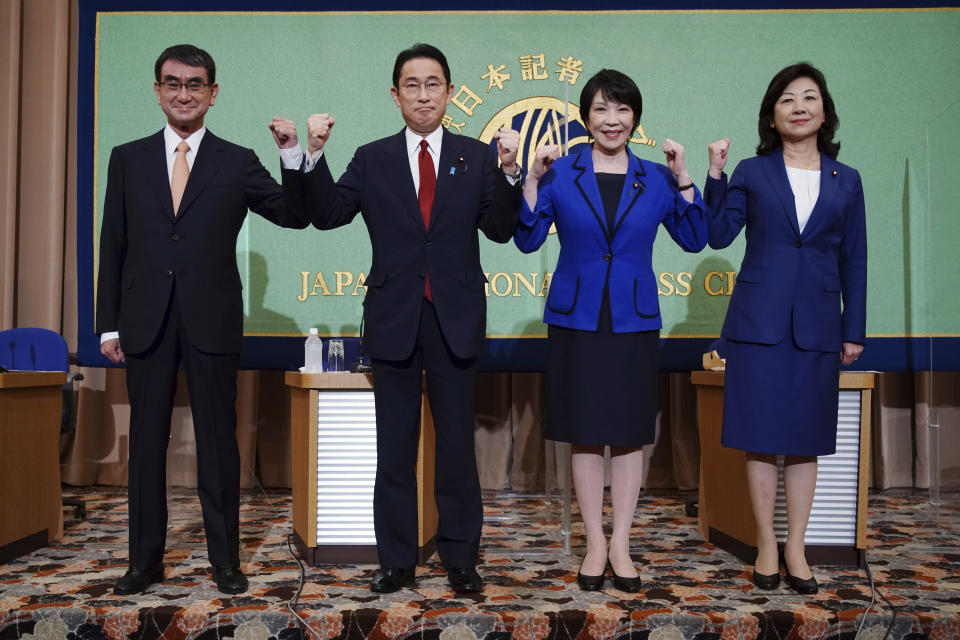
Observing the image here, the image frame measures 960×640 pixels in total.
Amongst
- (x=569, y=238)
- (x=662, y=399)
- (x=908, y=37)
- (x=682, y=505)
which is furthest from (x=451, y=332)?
(x=908, y=37)

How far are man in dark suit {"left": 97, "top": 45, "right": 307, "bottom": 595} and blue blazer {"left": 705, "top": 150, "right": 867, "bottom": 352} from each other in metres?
1.41

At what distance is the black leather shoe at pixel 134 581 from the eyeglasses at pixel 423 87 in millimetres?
1684

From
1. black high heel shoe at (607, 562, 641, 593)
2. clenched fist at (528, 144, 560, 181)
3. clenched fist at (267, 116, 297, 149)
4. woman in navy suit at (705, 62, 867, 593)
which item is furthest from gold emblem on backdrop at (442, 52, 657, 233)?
black high heel shoe at (607, 562, 641, 593)

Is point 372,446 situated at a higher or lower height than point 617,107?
lower

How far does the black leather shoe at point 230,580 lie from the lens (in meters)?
2.45

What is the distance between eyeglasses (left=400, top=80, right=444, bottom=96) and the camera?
2.42m

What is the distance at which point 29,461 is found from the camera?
3111 mm

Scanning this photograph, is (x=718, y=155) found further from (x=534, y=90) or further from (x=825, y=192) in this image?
(x=534, y=90)

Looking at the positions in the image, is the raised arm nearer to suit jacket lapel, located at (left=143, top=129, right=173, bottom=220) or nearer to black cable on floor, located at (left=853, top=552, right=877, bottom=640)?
black cable on floor, located at (left=853, top=552, right=877, bottom=640)

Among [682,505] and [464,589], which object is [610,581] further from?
[682,505]

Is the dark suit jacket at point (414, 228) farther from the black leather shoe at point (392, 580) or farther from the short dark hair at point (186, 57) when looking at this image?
the black leather shoe at point (392, 580)

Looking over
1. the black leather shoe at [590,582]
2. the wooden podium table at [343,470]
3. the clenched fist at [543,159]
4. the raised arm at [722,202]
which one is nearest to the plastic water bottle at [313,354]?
the wooden podium table at [343,470]

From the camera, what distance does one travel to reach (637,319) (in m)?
2.42

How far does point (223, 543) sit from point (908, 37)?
13.0 feet
